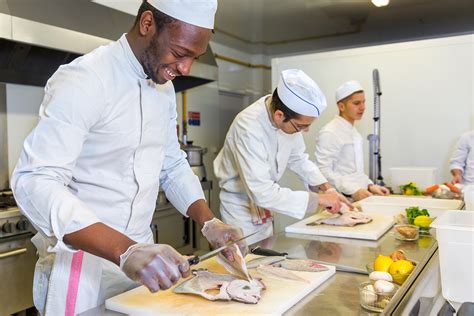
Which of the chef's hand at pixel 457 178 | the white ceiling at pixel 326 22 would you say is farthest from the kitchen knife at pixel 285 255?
the white ceiling at pixel 326 22

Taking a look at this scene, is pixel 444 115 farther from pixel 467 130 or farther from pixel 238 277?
pixel 238 277

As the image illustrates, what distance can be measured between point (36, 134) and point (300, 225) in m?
1.20

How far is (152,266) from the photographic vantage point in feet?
2.88

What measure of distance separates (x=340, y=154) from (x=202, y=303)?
2322 millimetres

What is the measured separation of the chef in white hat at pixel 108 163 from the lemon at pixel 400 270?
43 cm

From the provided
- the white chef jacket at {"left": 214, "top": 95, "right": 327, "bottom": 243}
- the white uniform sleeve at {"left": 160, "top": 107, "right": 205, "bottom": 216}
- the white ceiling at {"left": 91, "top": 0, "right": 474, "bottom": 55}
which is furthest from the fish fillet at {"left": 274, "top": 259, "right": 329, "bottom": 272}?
the white ceiling at {"left": 91, "top": 0, "right": 474, "bottom": 55}

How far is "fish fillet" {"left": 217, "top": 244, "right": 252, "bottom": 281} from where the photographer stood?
1.13 m

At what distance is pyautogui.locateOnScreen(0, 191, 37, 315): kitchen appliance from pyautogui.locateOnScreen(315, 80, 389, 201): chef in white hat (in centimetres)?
188

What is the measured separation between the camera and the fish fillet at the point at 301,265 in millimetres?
1268

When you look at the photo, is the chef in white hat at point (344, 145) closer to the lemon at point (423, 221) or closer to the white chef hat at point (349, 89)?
the white chef hat at point (349, 89)

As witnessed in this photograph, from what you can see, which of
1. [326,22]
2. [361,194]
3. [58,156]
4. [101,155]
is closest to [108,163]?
Result: [101,155]

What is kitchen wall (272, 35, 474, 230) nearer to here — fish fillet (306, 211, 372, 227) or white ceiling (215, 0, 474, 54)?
white ceiling (215, 0, 474, 54)

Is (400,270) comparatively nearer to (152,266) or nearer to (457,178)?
(152,266)

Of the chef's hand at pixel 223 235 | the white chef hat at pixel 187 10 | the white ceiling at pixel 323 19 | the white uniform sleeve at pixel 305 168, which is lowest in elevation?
the chef's hand at pixel 223 235
